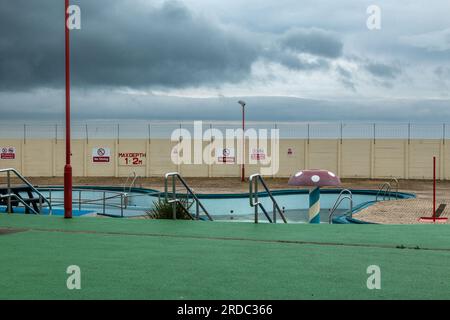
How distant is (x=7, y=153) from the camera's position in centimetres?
4119

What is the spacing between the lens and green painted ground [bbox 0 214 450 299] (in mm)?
5703

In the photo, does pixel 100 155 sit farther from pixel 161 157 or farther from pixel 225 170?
pixel 225 170

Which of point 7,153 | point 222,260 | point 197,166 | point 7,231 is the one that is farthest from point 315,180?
point 7,153

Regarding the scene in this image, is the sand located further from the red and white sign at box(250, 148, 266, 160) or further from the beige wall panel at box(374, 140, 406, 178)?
the red and white sign at box(250, 148, 266, 160)

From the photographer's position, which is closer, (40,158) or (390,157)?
(390,157)

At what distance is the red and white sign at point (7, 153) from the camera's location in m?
41.0

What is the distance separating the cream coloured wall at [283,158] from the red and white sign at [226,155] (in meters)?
0.35

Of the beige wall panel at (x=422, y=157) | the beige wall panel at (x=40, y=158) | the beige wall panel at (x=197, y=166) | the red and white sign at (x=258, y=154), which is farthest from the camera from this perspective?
the beige wall panel at (x=40, y=158)

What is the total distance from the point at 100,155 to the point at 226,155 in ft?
28.3

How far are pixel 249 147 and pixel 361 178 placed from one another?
7336 millimetres

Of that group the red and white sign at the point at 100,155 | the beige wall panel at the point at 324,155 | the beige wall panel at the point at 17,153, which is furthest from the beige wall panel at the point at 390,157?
the beige wall panel at the point at 17,153

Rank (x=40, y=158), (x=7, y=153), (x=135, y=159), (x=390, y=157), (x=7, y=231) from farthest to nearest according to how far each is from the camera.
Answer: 1. (x=7, y=153)
2. (x=40, y=158)
3. (x=135, y=159)
4. (x=390, y=157)
5. (x=7, y=231)

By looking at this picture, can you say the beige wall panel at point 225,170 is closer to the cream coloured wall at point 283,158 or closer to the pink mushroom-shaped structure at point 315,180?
the cream coloured wall at point 283,158
